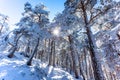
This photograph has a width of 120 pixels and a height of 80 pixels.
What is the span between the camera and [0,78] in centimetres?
1401

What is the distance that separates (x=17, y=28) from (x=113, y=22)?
12212 millimetres

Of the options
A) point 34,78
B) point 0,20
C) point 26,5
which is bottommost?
point 34,78

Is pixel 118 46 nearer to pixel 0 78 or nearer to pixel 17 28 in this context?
pixel 0 78

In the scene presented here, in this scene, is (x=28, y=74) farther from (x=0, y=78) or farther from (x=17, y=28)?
(x=17, y=28)

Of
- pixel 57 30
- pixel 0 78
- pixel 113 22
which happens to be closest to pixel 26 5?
pixel 57 30

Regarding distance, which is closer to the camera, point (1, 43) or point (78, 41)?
point (1, 43)

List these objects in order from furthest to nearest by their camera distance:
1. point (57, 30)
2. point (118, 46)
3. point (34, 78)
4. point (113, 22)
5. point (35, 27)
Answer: point (35, 27) < point (34, 78) < point (57, 30) < point (113, 22) < point (118, 46)

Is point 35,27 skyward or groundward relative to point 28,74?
skyward

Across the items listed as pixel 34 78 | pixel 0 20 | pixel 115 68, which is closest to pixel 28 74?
pixel 34 78

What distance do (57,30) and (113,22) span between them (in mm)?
5254

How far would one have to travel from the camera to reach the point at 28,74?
16.7 meters

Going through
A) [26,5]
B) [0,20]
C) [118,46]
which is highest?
[0,20]

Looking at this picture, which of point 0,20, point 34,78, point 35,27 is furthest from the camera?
point 0,20

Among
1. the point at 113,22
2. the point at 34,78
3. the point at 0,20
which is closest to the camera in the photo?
the point at 113,22
